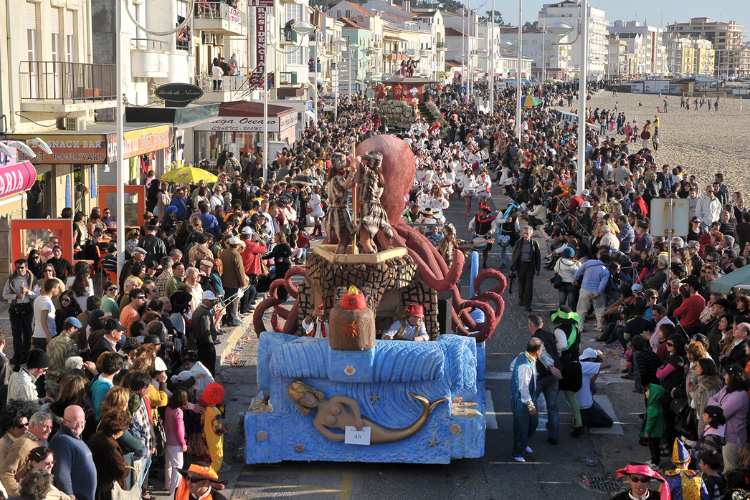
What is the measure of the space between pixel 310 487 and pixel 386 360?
136 centimetres

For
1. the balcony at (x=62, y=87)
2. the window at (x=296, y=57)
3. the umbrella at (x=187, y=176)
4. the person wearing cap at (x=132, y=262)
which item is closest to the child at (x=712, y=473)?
the person wearing cap at (x=132, y=262)

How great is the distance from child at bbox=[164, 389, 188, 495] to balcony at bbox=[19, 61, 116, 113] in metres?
13.1

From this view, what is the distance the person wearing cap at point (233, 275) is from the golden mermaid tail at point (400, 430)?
22.9 feet

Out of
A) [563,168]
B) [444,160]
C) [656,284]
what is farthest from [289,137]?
[656,284]

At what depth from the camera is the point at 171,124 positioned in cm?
2984

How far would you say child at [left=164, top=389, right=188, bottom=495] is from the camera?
428 inches

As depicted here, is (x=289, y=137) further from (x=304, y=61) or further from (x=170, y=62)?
(x=304, y=61)

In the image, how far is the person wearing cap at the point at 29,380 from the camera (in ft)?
34.0

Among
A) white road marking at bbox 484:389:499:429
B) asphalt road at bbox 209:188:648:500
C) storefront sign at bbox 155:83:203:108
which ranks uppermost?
storefront sign at bbox 155:83:203:108

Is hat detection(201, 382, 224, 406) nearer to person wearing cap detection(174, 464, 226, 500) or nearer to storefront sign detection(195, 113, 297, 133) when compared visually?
person wearing cap detection(174, 464, 226, 500)

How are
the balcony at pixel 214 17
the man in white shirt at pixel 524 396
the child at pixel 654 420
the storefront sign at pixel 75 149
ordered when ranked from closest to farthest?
the child at pixel 654 420
the man in white shirt at pixel 524 396
the storefront sign at pixel 75 149
the balcony at pixel 214 17

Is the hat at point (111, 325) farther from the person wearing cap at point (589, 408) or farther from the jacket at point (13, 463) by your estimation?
the person wearing cap at point (589, 408)

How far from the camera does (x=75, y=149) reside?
2144 cm

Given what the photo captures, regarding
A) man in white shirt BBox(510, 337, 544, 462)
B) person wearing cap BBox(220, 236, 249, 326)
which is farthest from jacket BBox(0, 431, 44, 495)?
person wearing cap BBox(220, 236, 249, 326)
